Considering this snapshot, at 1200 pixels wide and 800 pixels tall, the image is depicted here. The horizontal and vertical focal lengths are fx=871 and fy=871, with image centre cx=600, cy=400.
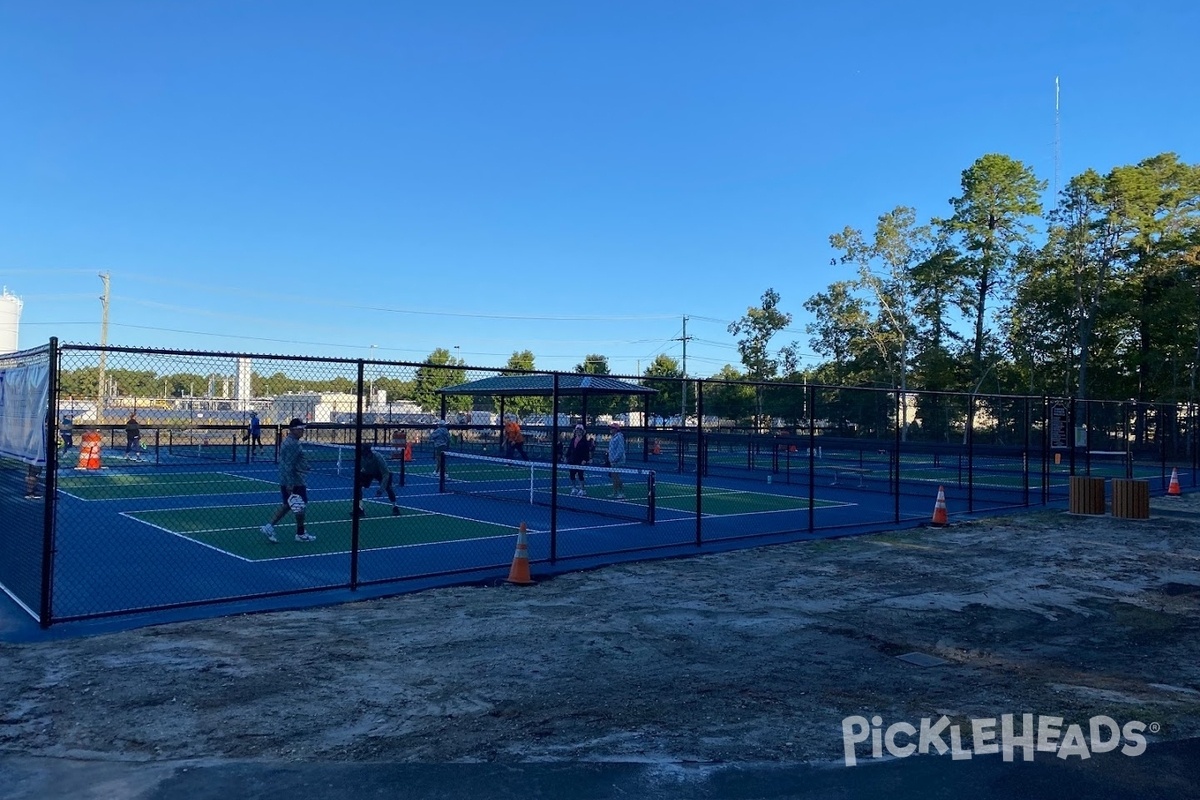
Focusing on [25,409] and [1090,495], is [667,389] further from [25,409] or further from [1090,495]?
[25,409]

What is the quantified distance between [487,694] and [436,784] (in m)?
1.65

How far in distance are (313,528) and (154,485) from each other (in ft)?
29.7

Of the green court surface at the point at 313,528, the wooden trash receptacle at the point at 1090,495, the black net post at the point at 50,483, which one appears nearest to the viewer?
the black net post at the point at 50,483

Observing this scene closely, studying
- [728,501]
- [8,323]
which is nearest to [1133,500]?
[728,501]

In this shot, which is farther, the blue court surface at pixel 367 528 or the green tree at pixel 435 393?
the green tree at pixel 435 393

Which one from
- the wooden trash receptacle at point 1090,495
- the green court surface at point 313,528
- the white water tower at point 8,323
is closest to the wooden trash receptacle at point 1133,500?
the wooden trash receptacle at point 1090,495

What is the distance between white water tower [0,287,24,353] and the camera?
35719mm

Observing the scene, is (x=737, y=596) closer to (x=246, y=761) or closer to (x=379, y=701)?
(x=379, y=701)

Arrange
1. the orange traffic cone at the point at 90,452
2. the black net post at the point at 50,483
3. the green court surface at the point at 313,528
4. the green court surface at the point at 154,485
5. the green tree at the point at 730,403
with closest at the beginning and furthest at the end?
the black net post at the point at 50,483 → the green court surface at the point at 313,528 → the green court surface at the point at 154,485 → the orange traffic cone at the point at 90,452 → the green tree at the point at 730,403

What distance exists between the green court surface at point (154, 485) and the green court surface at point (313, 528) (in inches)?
128

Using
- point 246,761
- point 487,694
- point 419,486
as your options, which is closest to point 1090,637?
point 487,694

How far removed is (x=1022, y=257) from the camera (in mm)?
50500

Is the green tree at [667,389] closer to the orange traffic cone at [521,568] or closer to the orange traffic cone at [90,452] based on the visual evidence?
the orange traffic cone at [90,452]

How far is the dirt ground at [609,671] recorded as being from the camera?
218 inches
